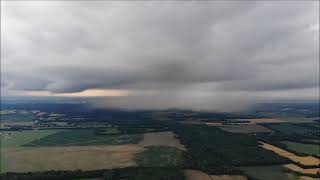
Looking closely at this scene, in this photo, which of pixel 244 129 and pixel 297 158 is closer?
pixel 297 158

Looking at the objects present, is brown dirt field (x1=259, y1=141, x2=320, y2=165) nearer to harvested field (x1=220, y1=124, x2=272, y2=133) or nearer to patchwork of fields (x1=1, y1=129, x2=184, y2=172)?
patchwork of fields (x1=1, y1=129, x2=184, y2=172)

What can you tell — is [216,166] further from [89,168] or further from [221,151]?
[89,168]

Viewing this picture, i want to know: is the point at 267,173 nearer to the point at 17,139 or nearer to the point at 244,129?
the point at 244,129

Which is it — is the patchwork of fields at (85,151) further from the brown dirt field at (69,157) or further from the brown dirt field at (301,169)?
the brown dirt field at (301,169)

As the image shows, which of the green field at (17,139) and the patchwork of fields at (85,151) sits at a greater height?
the green field at (17,139)

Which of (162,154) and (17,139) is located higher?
(17,139)

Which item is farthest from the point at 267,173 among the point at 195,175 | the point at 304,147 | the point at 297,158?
the point at 304,147

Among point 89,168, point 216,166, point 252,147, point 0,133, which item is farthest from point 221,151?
point 0,133

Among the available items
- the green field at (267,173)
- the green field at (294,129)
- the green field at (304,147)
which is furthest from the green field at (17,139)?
the green field at (294,129)

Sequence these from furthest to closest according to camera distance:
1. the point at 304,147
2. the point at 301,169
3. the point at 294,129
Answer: the point at 294,129, the point at 304,147, the point at 301,169
